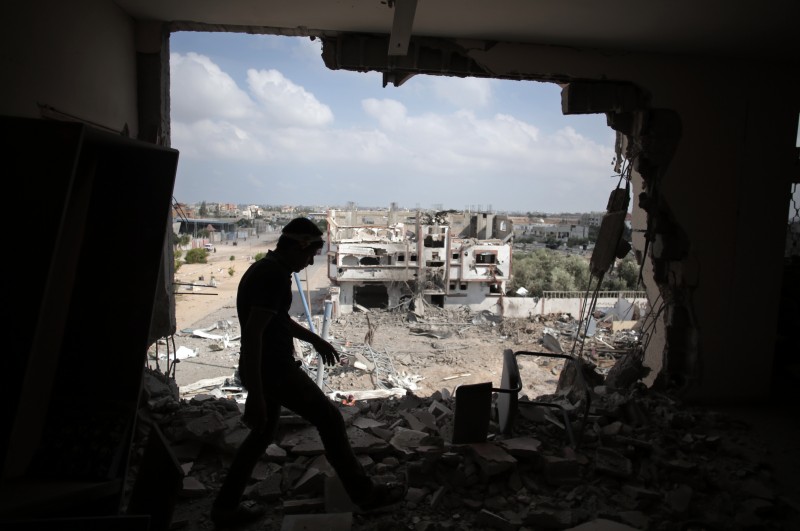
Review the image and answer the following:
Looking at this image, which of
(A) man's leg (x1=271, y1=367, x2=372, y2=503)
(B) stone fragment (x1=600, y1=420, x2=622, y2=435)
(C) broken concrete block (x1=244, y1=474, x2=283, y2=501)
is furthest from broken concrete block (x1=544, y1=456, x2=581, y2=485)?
(C) broken concrete block (x1=244, y1=474, x2=283, y2=501)

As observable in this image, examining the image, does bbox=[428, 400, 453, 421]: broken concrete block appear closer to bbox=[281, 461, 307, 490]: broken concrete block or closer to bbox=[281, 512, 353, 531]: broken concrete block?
bbox=[281, 461, 307, 490]: broken concrete block

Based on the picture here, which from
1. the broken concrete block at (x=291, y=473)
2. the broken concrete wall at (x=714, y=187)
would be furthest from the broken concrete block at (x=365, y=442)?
the broken concrete wall at (x=714, y=187)

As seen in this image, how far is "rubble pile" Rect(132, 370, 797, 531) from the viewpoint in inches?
106

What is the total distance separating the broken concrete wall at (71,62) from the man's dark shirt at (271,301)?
4.67 ft

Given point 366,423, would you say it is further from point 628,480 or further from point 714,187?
point 714,187

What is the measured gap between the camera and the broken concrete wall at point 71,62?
230cm

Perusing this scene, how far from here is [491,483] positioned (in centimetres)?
297

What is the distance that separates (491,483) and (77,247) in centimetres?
280

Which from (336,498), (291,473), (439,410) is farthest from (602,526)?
(291,473)

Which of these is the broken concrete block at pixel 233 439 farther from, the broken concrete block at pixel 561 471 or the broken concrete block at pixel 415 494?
the broken concrete block at pixel 561 471

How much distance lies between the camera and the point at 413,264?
29.3 metres

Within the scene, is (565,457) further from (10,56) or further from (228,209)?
(228,209)

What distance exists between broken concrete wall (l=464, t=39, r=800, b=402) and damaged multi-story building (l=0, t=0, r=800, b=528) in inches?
0.6

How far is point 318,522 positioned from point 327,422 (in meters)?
0.53
